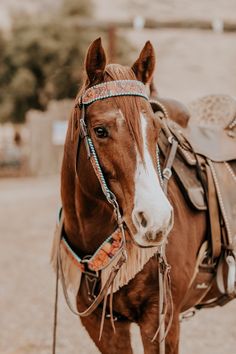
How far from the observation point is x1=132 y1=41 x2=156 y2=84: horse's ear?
281 cm

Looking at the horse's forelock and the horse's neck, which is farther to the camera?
the horse's neck

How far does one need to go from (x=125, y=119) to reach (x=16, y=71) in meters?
29.3

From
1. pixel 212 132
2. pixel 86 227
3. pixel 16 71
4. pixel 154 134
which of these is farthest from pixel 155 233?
pixel 16 71

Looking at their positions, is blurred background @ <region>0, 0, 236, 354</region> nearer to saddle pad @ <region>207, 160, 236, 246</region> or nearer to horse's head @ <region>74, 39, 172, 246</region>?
saddle pad @ <region>207, 160, 236, 246</region>

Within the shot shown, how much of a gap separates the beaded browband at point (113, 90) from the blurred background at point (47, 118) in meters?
3.04

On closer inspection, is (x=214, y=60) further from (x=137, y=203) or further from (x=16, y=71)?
(x=137, y=203)

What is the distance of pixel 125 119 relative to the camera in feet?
8.41

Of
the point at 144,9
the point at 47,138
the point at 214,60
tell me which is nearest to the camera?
the point at 47,138

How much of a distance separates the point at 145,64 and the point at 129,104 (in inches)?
12.7

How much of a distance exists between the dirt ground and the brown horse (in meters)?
2.20

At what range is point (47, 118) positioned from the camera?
25.6 meters

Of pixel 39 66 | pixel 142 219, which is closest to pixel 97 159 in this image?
pixel 142 219

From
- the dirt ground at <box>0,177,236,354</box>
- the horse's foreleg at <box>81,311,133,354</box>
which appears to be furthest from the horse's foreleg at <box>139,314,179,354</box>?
the dirt ground at <box>0,177,236,354</box>

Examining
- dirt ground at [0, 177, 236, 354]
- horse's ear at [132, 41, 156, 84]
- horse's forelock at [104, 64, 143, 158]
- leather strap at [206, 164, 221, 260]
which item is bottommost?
dirt ground at [0, 177, 236, 354]
